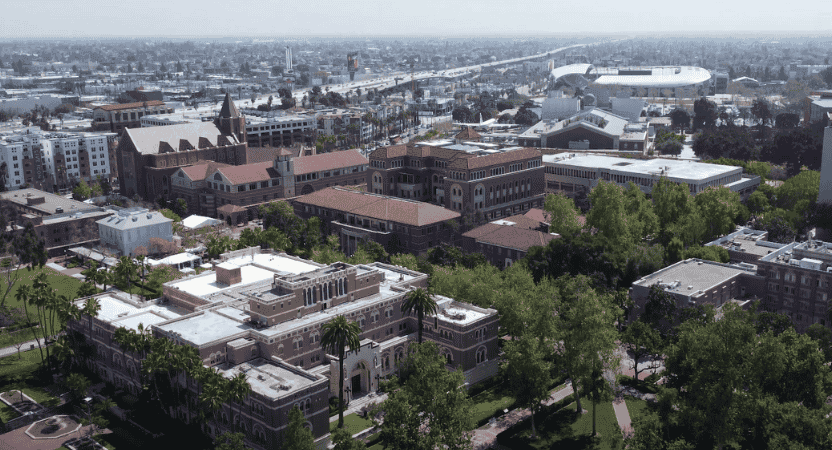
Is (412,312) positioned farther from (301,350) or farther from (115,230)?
(115,230)

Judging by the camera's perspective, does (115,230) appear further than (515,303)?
Yes

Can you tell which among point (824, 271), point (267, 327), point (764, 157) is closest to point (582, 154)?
point (764, 157)

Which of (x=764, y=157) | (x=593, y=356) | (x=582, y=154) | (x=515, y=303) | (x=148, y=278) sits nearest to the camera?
(x=593, y=356)

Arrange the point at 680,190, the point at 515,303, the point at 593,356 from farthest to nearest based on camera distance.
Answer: the point at 680,190 → the point at 515,303 → the point at 593,356

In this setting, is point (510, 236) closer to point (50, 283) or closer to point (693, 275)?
point (693, 275)

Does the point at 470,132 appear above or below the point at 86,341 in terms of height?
above

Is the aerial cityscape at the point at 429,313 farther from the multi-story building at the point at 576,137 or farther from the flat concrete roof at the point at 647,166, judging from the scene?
the multi-story building at the point at 576,137
